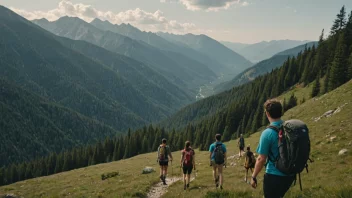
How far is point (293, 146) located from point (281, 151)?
334 mm

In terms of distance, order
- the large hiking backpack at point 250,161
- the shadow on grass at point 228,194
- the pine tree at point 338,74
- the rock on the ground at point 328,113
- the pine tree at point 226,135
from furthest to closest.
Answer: the pine tree at point 226,135 → the pine tree at point 338,74 → the rock on the ground at point 328,113 → the large hiking backpack at point 250,161 → the shadow on grass at point 228,194

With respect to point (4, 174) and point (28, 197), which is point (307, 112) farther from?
point (4, 174)

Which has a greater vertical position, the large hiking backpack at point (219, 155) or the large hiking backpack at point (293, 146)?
the large hiking backpack at point (293, 146)

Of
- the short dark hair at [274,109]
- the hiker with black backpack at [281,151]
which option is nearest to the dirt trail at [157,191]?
the hiker with black backpack at [281,151]

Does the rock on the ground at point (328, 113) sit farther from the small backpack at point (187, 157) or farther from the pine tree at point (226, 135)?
the pine tree at point (226, 135)

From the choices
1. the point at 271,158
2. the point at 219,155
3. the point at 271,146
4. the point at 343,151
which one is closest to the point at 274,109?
the point at 271,146

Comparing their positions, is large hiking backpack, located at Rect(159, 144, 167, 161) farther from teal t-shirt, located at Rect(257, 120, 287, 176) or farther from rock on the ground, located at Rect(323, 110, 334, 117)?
rock on the ground, located at Rect(323, 110, 334, 117)

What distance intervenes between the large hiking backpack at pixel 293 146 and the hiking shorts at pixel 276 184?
1.13 ft

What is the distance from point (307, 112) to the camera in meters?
38.8

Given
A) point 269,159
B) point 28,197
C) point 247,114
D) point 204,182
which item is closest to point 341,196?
point 269,159

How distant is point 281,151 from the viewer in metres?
6.74

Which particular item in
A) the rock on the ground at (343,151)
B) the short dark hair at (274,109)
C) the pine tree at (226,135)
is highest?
the short dark hair at (274,109)

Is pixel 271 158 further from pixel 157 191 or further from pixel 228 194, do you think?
pixel 157 191

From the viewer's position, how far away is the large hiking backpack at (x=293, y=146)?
21.4ft
